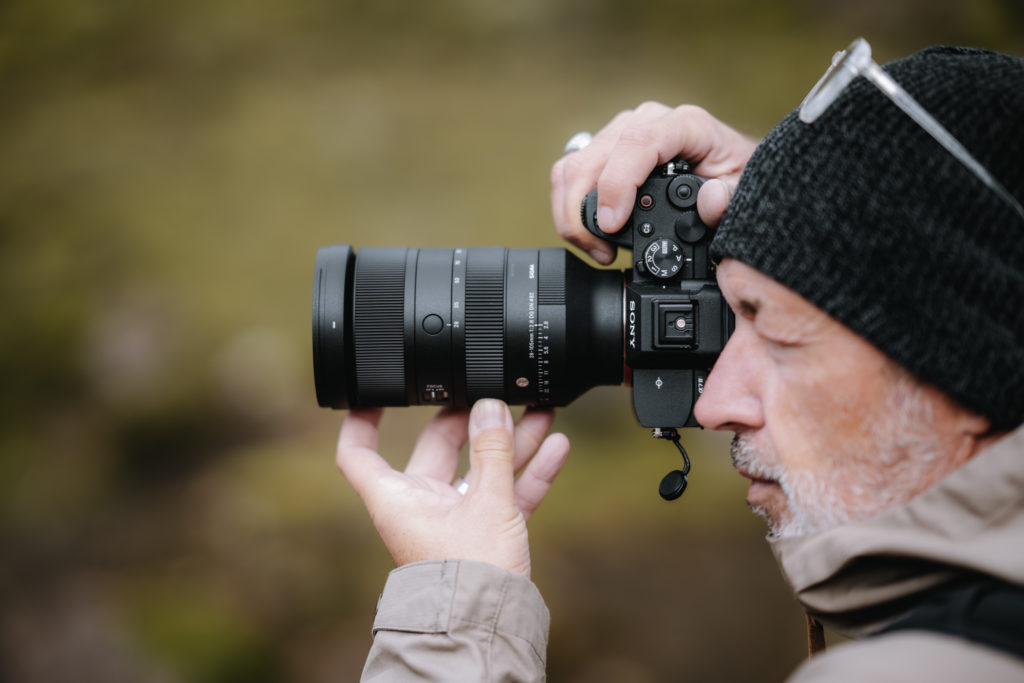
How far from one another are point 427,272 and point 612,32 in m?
2.06

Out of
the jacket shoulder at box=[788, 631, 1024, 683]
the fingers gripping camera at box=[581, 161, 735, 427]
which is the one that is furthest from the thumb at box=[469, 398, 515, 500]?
the jacket shoulder at box=[788, 631, 1024, 683]

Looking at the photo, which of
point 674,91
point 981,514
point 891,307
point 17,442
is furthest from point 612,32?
point 17,442

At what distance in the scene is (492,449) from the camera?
139 cm

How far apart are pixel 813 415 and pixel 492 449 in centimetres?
58

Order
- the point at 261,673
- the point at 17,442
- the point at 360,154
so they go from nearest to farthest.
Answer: the point at 261,673 → the point at 17,442 → the point at 360,154

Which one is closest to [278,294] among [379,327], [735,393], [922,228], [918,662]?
[379,327]

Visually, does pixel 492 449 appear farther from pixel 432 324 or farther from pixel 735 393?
pixel 735 393

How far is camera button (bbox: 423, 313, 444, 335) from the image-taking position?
1474 mm

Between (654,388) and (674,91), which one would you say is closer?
(654,388)

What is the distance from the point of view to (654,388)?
4.85 ft

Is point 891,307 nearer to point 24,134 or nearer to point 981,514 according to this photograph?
point 981,514

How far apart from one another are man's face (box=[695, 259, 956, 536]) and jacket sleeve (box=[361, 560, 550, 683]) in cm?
44

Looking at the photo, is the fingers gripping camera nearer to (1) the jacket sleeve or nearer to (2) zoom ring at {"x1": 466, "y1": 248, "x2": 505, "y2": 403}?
(2) zoom ring at {"x1": 466, "y1": 248, "x2": 505, "y2": 403}

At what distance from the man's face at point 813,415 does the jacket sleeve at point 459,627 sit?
1.44 ft
